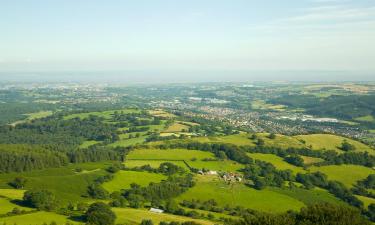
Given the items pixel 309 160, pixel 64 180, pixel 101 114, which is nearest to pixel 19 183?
pixel 64 180

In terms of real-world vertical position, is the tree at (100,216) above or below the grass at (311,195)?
above

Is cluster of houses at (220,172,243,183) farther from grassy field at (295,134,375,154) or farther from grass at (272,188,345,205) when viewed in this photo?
grassy field at (295,134,375,154)

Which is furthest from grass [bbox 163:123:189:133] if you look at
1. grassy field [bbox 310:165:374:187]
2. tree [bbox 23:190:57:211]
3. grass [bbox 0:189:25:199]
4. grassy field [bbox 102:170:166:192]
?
tree [bbox 23:190:57:211]

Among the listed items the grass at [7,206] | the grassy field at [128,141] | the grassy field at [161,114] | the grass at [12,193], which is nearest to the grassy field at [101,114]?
the grassy field at [161,114]

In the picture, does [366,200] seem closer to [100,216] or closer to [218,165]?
[218,165]

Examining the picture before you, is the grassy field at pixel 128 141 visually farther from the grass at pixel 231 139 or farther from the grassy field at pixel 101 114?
the grassy field at pixel 101 114

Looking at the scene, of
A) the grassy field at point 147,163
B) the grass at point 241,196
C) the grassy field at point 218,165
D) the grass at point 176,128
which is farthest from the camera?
the grass at point 176,128

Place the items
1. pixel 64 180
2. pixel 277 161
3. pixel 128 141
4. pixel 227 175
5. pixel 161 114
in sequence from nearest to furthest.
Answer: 1. pixel 64 180
2. pixel 227 175
3. pixel 277 161
4. pixel 128 141
5. pixel 161 114
